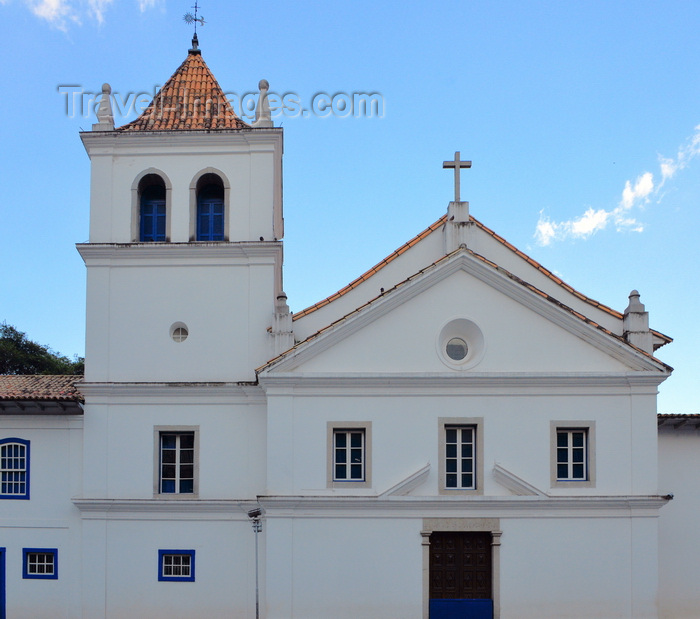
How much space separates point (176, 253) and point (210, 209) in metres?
1.64

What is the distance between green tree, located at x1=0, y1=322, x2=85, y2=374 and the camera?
57125 millimetres

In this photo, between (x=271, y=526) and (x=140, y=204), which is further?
(x=140, y=204)

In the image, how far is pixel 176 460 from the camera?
70.0 ft

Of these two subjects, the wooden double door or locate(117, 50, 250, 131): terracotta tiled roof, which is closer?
the wooden double door

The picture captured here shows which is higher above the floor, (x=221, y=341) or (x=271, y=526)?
(x=221, y=341)

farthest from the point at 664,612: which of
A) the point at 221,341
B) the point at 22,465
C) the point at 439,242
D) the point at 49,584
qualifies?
the point at 22,465

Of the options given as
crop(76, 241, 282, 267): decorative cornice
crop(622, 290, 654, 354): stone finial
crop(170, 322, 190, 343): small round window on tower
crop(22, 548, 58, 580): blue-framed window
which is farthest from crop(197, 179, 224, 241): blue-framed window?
crop(622, 290, 654, 354): stone finial

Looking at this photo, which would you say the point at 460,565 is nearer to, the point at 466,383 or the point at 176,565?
the point at 466,383

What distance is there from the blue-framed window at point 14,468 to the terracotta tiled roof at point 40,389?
133cm

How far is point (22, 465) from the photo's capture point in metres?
22.0

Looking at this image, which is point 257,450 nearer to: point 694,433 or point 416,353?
point 416,353

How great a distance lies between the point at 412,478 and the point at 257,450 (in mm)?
4153

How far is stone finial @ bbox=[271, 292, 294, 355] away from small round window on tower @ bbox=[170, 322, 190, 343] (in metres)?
2.63

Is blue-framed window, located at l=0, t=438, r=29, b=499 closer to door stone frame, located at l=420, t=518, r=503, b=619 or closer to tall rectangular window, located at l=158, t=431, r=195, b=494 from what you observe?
tall rectangular window, located at l=158, t=431, r=195, b=494
